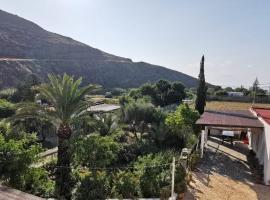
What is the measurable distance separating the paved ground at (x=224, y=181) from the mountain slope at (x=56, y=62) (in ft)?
247

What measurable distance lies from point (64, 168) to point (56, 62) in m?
107

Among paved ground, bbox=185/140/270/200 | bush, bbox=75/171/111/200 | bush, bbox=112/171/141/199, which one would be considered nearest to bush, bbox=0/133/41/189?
bush, bbox=75/171/111/200

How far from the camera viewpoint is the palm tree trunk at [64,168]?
44.3ft

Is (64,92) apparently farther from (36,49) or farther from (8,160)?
(36,49)

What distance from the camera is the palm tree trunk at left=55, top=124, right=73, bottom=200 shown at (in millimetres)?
13499

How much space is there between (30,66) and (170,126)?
8436 centimetres

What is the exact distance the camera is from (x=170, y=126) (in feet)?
84.8

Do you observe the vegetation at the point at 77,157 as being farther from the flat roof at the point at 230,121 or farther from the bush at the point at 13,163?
the flat roof at the point at 230,121

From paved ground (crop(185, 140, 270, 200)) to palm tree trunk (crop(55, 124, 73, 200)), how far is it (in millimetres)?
5193

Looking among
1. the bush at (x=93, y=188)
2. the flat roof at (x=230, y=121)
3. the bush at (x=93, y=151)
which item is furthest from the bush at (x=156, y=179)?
the flat roof at (x=230, y=121)

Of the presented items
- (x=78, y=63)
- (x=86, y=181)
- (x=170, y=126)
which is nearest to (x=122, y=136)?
(x=170, y=126)

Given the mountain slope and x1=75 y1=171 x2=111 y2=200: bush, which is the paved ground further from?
the mountain slope

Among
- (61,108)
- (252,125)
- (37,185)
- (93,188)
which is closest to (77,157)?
(61,108)

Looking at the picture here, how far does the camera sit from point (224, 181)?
14.9 m
